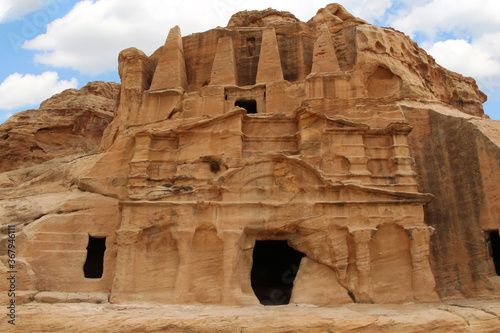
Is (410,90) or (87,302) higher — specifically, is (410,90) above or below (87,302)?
above

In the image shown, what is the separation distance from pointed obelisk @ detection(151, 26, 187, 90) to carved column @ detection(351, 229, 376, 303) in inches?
404

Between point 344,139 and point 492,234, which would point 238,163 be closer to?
point 344,139

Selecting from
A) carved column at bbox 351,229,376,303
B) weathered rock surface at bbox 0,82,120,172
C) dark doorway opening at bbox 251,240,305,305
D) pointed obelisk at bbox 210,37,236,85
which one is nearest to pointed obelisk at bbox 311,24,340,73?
pointed obelisk at bbox 210,37,236,85

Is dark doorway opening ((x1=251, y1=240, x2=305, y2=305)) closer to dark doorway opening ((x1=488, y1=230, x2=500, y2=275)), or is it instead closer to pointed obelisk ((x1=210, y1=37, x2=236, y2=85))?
dark doorway opening ((x1=488, y1=230, x2=500, y2=275))

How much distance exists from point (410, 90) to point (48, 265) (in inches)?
557

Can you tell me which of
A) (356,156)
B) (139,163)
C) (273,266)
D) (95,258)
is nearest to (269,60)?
(356,156)

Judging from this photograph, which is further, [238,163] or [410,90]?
[410,90]

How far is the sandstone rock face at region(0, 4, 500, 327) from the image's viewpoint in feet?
35.3

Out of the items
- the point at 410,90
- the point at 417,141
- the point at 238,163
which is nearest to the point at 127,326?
the point at 238,163

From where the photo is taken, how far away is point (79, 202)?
12.3 meters

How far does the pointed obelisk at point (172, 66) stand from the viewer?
1694cm

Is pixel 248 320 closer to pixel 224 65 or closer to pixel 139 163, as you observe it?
pixel 139 163

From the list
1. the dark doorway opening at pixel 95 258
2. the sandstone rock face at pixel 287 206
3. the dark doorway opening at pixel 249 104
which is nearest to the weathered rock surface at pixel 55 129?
the dark doorway opening at pixel 249 104

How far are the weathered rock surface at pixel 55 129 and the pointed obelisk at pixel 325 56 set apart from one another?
10894 millimetres
